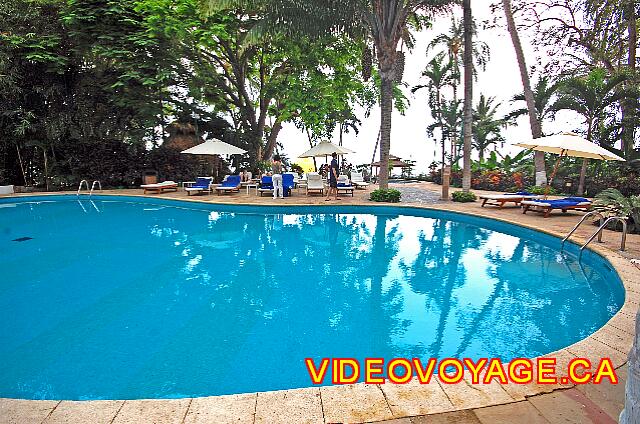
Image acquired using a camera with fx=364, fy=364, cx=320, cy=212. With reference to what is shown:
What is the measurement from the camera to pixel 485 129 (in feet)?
68.4

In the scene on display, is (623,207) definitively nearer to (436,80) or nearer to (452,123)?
(452,123)

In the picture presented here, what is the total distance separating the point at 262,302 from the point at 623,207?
25.2ft

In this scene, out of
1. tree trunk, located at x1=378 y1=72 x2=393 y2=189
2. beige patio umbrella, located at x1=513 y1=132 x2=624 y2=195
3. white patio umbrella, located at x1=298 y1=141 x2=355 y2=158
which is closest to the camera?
beige patio umbrella, located at x1=513 y1=132 x2=624 y2=195

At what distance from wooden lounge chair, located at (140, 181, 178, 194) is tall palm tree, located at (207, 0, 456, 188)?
7.82 m

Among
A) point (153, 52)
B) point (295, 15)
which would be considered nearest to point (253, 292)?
point (295, 15)

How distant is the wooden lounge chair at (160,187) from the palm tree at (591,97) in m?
17.0

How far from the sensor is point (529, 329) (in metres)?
4.61

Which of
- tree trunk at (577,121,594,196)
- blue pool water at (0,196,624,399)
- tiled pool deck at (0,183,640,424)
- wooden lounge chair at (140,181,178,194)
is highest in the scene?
tree trunk at (577,121,594,196)

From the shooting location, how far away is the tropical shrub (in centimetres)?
767

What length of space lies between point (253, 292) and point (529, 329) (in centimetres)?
394

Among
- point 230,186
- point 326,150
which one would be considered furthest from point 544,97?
point 230,186

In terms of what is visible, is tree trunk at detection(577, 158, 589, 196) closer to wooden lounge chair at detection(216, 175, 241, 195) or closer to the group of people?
the group of people

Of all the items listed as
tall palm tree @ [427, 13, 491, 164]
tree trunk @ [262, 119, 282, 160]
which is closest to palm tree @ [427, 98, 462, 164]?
tall palm tree @ [427, 13, 491, 164]

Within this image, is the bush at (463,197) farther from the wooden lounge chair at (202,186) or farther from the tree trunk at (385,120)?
the wooden lounge chair at (202,186)
